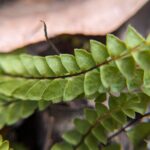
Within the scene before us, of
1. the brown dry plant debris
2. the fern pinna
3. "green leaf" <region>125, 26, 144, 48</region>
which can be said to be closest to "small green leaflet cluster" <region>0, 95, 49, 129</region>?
the fern pinna

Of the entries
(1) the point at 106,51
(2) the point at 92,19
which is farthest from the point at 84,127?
(2) the point at 92,19

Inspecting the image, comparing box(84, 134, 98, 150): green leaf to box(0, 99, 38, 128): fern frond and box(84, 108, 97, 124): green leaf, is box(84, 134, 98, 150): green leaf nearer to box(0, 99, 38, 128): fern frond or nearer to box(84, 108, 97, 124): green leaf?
box(84, 108, 97, 124): green leaf

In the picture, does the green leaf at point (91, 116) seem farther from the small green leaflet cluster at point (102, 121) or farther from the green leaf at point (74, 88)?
the green leaf at point (74, 88)

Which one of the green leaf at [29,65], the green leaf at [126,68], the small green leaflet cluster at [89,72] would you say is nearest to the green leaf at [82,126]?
the small green leaflet cluster at [89,72]

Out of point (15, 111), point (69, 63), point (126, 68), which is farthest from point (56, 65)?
point (15, 111)

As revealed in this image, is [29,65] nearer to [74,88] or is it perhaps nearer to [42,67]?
[42,67]
